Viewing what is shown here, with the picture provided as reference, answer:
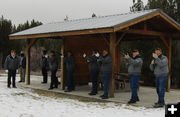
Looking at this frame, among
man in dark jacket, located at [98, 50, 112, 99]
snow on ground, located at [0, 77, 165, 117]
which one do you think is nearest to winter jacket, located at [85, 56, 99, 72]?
man in dark jacket, located at [98, 50, 112, 99]

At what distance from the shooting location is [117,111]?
720 cm

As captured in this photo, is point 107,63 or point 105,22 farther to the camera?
point 105,22

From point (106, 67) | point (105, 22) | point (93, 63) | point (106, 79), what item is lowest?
point (106, 79)

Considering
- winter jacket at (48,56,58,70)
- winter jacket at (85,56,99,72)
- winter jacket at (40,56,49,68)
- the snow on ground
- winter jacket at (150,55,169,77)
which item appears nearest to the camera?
the snow on ground

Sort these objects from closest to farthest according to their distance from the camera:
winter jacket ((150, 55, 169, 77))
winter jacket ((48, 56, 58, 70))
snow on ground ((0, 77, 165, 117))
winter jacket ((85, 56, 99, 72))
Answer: snow on ground ((0, 77, 165, 117))
winter jacket ((150, 55, 169, 77))
winter jacket ((85, 56, 99, 72))
winter jacket ((48, 56, 58, 70))

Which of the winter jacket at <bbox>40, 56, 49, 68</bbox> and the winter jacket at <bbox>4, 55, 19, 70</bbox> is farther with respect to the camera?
the winter jacket at <bbox>40, 56, 49, 68</bbox>

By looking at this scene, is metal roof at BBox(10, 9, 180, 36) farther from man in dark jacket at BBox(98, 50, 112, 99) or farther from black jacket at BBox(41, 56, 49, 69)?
black jacket at BBox(41, 56, 49, 69)

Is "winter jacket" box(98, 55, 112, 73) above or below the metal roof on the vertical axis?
below

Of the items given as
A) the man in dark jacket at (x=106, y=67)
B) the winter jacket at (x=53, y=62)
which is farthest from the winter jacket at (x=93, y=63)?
the winter jacket at (x=53, y=62)

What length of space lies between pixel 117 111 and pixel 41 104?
2195 millimetres

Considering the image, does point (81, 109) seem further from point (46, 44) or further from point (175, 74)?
point (46, 44)

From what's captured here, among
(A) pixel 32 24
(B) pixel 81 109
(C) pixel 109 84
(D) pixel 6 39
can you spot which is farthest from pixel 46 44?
(B) pixel 81 109

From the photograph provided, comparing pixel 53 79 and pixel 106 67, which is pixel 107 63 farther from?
pixel 53 79

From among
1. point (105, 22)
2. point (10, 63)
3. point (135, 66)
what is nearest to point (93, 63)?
point (105, 22)
